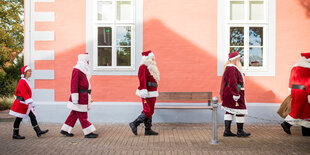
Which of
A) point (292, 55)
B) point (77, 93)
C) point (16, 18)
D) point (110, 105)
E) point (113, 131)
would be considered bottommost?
point (113, 131)

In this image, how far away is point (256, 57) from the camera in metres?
8.09

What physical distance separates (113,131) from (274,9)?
5538mm

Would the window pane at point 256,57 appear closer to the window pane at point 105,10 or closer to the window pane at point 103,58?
the window pane at point 103,58

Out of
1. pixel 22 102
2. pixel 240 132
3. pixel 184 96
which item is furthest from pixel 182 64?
pixel 22 102

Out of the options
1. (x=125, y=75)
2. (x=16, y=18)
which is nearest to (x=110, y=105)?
(x=125, y=75)

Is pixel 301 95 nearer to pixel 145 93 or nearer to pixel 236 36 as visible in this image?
pixel 236 36

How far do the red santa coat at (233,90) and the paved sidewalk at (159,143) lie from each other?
662mm

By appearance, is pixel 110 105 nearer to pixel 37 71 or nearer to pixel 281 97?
pixel 37 71

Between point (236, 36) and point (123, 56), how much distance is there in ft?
10.8

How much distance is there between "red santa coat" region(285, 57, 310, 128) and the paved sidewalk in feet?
1.45

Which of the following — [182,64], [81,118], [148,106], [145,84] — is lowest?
[81,118]

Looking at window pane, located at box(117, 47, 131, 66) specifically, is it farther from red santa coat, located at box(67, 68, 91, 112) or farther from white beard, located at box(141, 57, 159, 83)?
red santa coat, located at box(67, 68, 91, 112)

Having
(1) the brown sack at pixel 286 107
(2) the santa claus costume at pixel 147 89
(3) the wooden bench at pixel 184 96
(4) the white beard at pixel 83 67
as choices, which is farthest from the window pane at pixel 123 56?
(1) the brown sack at pixel 286 107

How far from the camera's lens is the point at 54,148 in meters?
5.24
